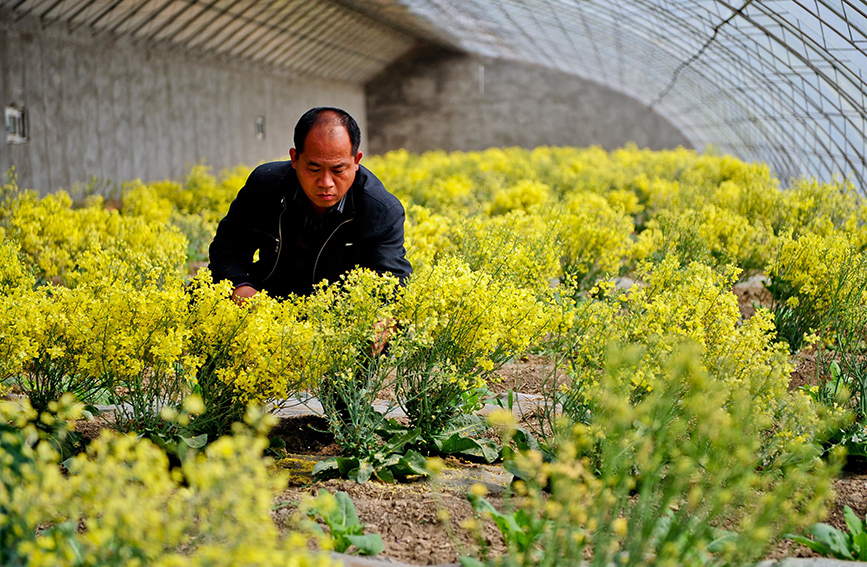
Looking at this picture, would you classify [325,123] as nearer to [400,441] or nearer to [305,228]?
[305,228]


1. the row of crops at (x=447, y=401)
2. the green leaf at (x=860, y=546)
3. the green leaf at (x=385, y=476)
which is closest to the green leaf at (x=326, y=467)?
the row of crops at (x=447, y=401)

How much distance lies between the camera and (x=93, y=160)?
15750 mm

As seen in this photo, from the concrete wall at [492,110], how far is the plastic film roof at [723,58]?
0.72m

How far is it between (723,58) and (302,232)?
14.2 m

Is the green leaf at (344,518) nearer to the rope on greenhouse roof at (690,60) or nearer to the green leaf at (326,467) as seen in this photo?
the green leaf at (326,467)

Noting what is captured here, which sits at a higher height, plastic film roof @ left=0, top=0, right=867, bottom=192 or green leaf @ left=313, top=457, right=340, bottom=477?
plastic film roof @ left=0, top=0, right=867, bottom=192

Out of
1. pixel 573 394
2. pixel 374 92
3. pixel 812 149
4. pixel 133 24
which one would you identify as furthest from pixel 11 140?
pixel 374 92

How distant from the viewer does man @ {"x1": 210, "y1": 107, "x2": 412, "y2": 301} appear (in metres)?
4.00

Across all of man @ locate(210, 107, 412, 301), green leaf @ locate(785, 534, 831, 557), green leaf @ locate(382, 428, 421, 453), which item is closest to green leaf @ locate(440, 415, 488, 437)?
green leaf @ locate(382, 428, 421, 453)

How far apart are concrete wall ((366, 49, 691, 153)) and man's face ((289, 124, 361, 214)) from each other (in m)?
28.4

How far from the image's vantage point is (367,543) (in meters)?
2.54

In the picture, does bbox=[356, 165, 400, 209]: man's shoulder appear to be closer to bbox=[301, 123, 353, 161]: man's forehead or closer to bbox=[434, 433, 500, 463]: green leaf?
bbox=[301, 123, 353, 161]: man's forehead

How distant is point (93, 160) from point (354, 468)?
14.1m

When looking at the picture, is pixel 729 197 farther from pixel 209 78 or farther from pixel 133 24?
pixel 209 78
